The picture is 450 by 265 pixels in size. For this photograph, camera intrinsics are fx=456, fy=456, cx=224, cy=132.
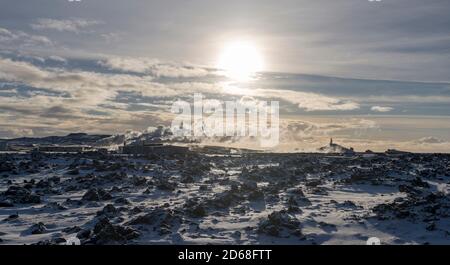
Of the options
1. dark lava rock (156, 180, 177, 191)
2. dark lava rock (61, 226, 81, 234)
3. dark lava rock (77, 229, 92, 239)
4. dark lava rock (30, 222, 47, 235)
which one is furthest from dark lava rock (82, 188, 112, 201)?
dark lava rock (77, 229, 92, 239)

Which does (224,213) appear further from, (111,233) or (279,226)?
(111,233)

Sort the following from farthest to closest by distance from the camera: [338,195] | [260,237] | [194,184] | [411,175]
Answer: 1. [411,175]
2. [194,184]
3. [338,195]
4. [260,237]

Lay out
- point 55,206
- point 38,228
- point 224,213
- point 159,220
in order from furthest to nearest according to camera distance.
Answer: point 55,206 < point 224,213 < point 159,220 < point 38,228

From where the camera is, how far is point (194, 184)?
38312mm

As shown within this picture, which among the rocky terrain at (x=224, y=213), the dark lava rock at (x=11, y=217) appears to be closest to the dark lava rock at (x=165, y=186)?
the rocky terrain at (x=224, y=213)

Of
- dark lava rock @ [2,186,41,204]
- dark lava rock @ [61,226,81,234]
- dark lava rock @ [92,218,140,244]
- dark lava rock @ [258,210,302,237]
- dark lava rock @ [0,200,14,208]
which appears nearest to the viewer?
dark lava rock @ [92,218,140,244]

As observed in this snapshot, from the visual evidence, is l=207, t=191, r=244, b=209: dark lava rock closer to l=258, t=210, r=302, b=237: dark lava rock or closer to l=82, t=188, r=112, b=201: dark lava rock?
l=258, t=210, r=302, b=237: dark lava rock

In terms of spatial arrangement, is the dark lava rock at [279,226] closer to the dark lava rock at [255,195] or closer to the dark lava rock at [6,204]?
the dark lava rock at [255,195]

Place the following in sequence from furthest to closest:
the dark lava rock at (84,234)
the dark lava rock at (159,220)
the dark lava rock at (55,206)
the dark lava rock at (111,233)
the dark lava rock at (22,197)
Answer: the dark lava rock at (22,197), the dark lava rock at (55,206), the dark lava rock at (159,220), the dark lava rock at (84,234), the dark lava rock at (111,233)

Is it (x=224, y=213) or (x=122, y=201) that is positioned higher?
(x=122, y=201)

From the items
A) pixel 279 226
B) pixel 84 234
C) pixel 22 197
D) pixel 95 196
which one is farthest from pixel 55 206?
pixel 279 226

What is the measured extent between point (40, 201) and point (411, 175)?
107 feet
